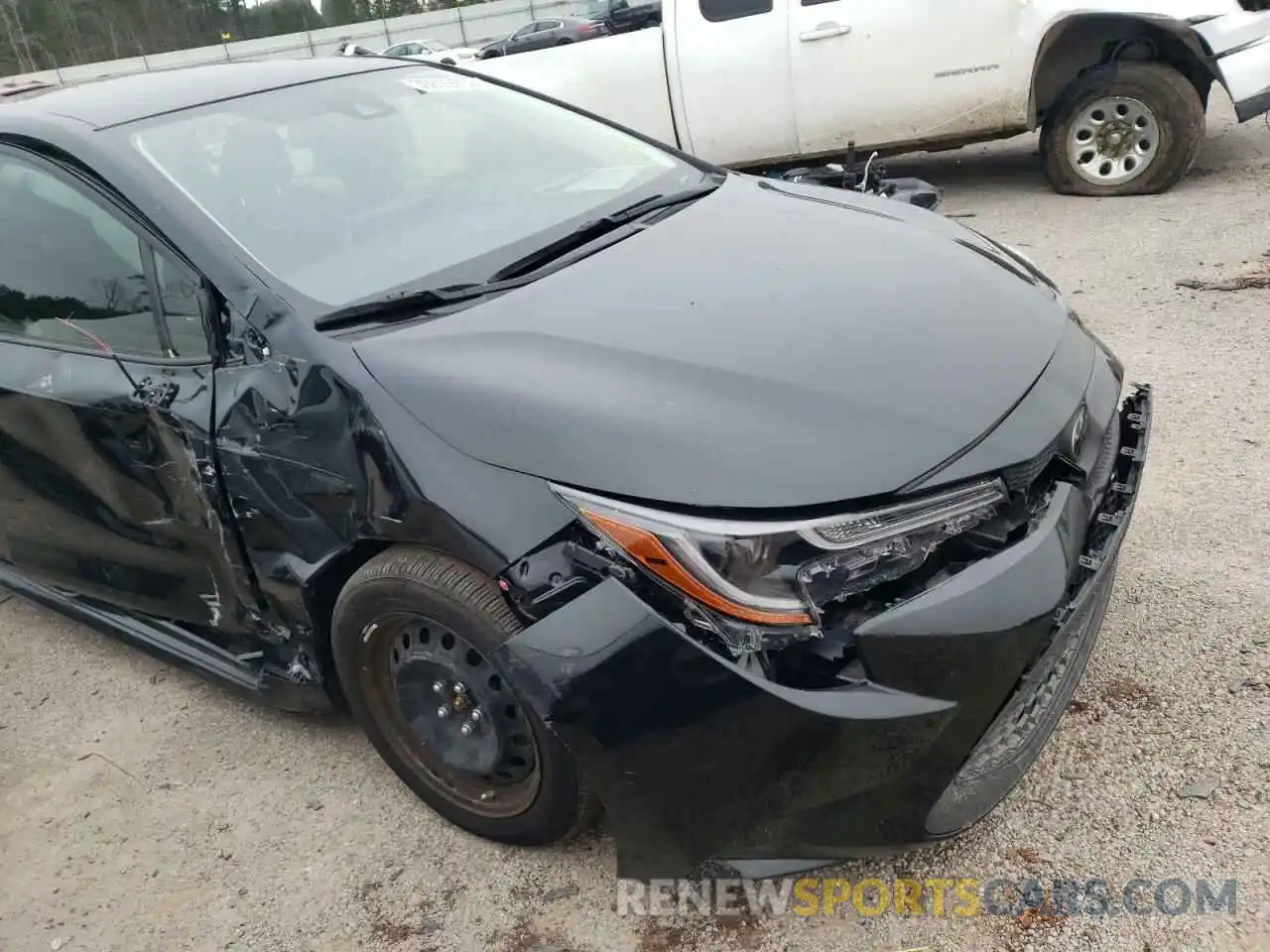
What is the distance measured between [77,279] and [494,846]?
178 cm

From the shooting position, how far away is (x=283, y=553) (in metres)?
2.21

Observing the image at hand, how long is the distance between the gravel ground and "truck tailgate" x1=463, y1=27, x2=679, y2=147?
4.64 meters

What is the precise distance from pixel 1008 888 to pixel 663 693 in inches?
34.5

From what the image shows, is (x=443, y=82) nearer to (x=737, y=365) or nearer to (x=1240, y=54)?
(x=737, y=365)

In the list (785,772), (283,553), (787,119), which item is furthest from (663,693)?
(787,119)

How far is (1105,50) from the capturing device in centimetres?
615

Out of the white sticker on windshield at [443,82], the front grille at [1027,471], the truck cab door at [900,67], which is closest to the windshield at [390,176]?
the white sticker on windshield at [443,82]

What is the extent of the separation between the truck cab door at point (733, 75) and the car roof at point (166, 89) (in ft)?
13.3

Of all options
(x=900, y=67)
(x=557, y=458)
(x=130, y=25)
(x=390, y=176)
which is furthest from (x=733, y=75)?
(x=130, y=25)

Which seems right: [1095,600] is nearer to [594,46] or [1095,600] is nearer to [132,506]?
[132,506]

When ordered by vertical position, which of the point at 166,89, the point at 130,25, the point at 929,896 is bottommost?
the point at 929,896

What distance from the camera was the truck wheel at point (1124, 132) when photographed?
5848mm

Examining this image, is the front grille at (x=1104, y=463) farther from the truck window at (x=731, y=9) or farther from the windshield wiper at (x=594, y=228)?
the truck window at (x=731, y=9)

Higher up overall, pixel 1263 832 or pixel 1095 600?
pixel 1095 600
